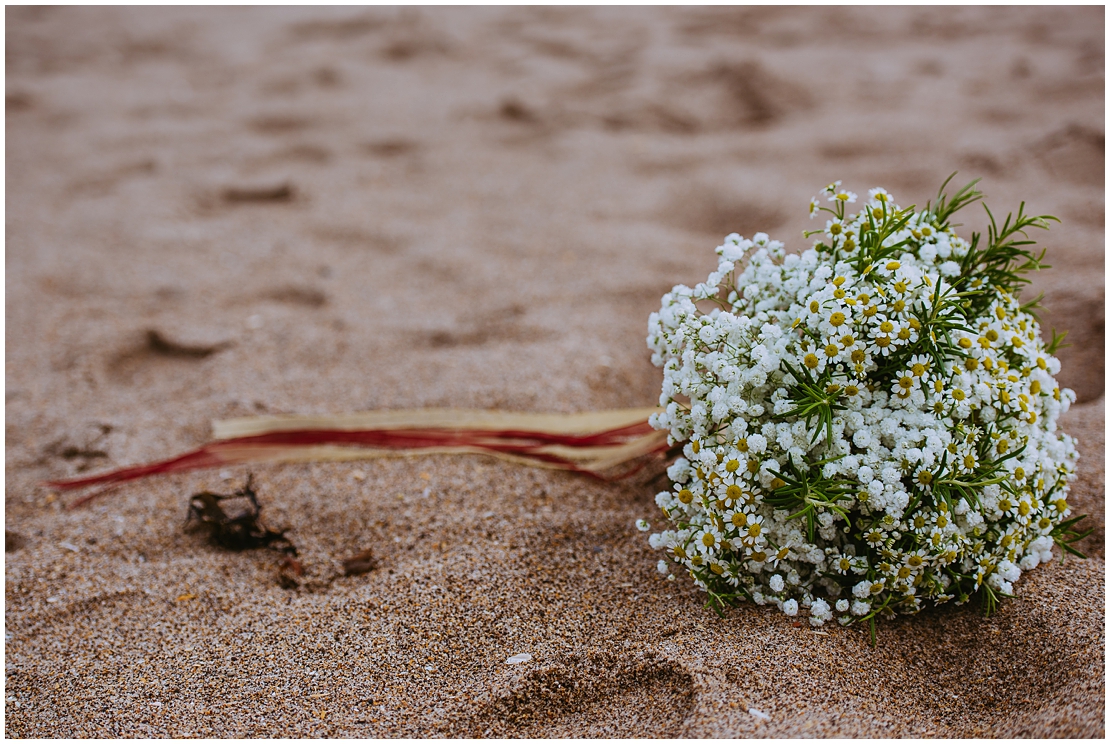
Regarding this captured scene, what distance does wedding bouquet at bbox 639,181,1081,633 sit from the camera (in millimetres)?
1282

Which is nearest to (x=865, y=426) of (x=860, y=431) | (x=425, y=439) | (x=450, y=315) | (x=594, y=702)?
(x=860, y=431)

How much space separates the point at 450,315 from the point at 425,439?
0.68 m

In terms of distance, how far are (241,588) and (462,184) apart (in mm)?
2192

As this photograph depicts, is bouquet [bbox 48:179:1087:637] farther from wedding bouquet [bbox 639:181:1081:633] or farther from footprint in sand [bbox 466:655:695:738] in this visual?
footprint in sand [bbox 466:655:695:738]

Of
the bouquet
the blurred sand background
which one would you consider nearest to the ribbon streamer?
the blurred sand background

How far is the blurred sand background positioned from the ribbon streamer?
6 cm

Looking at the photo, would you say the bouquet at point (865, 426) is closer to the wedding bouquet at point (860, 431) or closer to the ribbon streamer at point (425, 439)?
the wedding bouquet at point (860, 431)

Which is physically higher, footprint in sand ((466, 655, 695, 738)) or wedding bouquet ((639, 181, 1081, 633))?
wedding bouquet ((639, 181, 1081, 633))

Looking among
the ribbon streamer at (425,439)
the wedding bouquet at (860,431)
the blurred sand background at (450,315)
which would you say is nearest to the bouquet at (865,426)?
the wedding bouquet at (860,431)

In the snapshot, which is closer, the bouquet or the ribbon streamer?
the bouquet

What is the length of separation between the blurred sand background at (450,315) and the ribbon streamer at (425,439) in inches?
2.2

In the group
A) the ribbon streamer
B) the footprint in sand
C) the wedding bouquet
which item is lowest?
the footprint in sand

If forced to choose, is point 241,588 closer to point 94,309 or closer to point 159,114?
point 94,309

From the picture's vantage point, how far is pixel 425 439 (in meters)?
2.02
